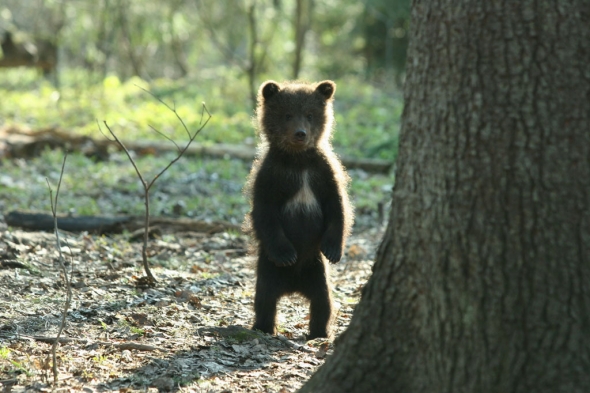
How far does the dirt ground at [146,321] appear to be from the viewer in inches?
173

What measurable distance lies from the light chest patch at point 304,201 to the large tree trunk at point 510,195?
8.60ft

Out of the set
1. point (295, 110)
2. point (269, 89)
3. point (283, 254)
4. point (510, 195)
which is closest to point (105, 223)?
point (269, 89)

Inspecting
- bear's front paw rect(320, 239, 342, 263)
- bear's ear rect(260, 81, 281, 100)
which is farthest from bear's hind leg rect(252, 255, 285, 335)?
bear's ear rect(260, 81, 281, 100)

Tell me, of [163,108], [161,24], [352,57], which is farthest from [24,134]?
[352,57]

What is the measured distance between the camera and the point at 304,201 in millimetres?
5988

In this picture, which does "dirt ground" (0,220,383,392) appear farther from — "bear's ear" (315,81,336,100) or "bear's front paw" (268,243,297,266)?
"bear's ear" (315,81,336,100)

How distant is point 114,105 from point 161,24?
99.9 inches

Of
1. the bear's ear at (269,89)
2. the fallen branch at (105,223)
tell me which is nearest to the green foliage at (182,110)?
the fallen branch at (105,223)

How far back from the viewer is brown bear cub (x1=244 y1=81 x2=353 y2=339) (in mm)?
5766

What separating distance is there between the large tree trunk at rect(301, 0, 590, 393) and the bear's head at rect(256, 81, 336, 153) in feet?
10.2

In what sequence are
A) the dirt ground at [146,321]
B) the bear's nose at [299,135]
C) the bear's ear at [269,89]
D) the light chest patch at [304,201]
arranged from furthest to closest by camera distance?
1. the bear's ear at [269,89]
2. the bear's nose at [299,135]
3. the light chest patch at [304,201]
4. the dirt ground at [146,321]

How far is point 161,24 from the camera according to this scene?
18781mm

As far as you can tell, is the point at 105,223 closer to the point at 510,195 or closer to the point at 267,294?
the point at 267,294

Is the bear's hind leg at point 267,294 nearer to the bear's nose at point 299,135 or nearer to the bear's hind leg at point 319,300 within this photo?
the bear's hind leg at point 319,300
